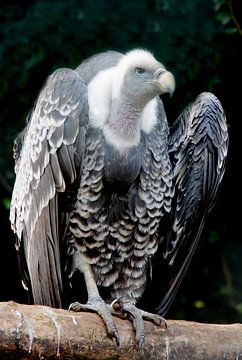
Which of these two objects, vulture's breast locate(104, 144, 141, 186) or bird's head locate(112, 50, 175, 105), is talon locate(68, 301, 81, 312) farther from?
bird's head locate(112, 50, 175, 105)

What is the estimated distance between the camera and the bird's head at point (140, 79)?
5.69 metres

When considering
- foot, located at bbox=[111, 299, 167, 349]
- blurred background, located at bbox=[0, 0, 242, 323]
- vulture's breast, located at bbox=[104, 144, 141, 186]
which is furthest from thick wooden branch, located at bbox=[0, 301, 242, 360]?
blurred background, located at bbox=[0, 0, 242, 323]

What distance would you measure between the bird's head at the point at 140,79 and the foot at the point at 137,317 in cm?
113

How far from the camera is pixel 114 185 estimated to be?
18.8ft

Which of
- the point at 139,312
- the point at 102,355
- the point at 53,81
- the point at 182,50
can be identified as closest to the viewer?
the point at 102,355

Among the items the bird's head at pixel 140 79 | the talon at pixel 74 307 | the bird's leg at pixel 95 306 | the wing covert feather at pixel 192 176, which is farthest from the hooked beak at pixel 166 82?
the talon at pixel 74 307

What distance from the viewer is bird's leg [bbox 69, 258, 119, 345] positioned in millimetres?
5055

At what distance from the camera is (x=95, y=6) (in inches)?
282

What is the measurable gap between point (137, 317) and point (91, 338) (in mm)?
446

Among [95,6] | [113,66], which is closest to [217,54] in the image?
A: [95,6]

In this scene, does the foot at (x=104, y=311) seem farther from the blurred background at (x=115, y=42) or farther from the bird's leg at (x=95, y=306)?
the blurred background at (x=115, y=42)

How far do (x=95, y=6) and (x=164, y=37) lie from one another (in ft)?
1.71

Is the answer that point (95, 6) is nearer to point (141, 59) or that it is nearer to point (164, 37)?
point (164, 37)

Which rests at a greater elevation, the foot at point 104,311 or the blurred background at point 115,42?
the blurred background at point 115,42
